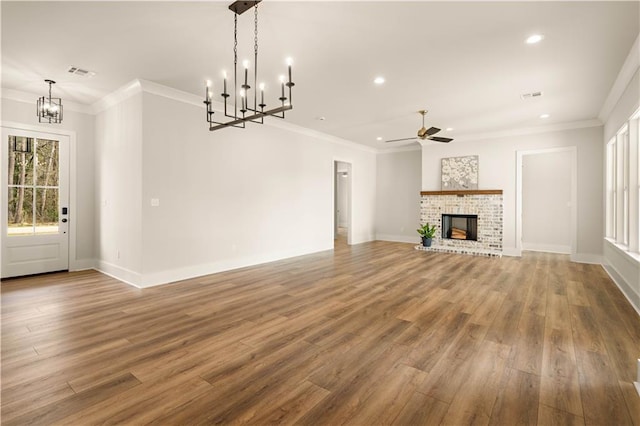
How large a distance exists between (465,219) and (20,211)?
9.20 meters

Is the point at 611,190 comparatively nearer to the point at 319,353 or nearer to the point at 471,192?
the point at 471,192

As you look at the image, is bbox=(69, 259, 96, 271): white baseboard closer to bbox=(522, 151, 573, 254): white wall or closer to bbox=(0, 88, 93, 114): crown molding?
bbox=(0, 88, 93, 114): crown molding

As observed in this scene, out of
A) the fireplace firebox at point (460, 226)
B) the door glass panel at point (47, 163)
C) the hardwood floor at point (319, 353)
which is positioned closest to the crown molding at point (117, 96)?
the door glass panel at point (47, 163)

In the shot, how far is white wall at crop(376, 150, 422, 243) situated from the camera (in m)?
9.41

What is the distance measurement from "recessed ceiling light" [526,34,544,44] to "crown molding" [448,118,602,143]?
174 inches

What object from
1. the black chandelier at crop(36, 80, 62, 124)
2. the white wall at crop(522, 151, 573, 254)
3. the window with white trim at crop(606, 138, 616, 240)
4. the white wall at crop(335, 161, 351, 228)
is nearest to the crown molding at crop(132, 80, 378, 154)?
the black chandelier at crop(36, 80, 62, 124)

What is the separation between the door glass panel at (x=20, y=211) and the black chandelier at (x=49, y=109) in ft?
4.03

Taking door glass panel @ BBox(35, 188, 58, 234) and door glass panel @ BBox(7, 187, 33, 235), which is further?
door glass panel @ BBox(35, 188, 58, 234)

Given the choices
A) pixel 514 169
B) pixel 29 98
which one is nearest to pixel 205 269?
pixel 29 98

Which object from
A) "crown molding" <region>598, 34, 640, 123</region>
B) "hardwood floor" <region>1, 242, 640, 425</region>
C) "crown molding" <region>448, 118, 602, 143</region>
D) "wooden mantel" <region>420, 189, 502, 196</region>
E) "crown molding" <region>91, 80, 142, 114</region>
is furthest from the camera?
"wooden mantel" <region>420, 189, 502, 196</region>

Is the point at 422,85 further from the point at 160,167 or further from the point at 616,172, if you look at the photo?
the point at 160,167

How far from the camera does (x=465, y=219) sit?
7984mm

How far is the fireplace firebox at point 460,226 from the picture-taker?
7799 millimetres

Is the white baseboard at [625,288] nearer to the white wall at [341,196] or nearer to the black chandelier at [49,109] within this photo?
the black chandelier at [49,109]
